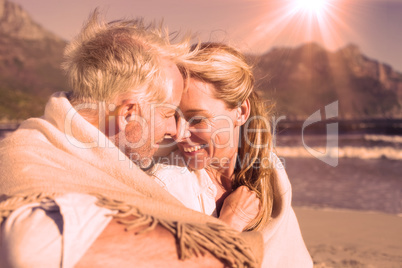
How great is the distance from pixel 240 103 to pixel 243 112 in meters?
0.11

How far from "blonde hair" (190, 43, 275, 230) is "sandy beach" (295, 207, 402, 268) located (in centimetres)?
281

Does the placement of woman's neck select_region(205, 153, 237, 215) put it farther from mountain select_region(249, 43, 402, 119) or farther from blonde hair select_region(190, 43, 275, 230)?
mountain select_region(249, 43, 402, 119)

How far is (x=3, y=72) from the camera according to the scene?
130500mm

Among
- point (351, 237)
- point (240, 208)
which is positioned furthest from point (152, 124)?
point (351, 237)

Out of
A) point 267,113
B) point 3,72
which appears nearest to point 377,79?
point 3,72

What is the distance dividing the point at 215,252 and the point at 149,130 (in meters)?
1.07

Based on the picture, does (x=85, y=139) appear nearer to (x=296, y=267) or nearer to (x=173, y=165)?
(x=173, y=165)

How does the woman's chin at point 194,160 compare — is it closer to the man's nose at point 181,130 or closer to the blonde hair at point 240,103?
the man's nose at point 181,130

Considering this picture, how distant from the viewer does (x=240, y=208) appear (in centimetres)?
314

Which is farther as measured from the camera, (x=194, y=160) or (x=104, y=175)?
(x=194, y=160)

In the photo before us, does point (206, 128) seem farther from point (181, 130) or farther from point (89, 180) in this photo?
point (89, 180)

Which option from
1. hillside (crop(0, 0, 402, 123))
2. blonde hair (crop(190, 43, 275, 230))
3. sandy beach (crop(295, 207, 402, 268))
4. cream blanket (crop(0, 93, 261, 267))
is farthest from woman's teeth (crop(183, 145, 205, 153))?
hillside (crop(0, 0, 402, 123))

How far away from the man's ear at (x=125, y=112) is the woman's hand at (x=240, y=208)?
0.97 m

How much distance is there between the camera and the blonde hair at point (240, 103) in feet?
10.7
